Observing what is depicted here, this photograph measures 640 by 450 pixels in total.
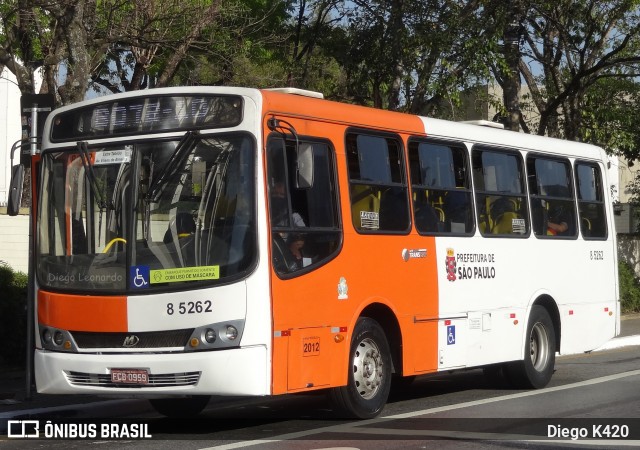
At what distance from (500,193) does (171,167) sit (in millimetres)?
5118

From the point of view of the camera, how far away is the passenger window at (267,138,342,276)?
10078 millimetres

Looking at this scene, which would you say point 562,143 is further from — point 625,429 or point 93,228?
point 93,228

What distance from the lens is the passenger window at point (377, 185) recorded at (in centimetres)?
1125

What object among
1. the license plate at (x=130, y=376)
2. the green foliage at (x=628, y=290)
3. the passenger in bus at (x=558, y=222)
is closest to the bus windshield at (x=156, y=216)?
the license plate at (x=130, y=376)

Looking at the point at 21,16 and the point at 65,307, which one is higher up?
the point at 21,16

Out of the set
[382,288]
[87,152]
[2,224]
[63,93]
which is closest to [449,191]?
[382,288]

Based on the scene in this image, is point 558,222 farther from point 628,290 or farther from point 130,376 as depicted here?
point 628,290

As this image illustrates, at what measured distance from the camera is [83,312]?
10.2 metres

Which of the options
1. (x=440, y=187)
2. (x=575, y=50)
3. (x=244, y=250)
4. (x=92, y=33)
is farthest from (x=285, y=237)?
(x=575, y=50)

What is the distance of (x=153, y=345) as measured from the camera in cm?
985

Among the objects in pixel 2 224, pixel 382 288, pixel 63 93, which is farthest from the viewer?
pixel 2 224

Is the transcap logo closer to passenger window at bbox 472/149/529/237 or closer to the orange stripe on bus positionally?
the orange stripe on bus

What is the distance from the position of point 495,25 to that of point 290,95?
10421 millimetres

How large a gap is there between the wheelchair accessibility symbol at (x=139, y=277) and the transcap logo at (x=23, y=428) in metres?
2.13
